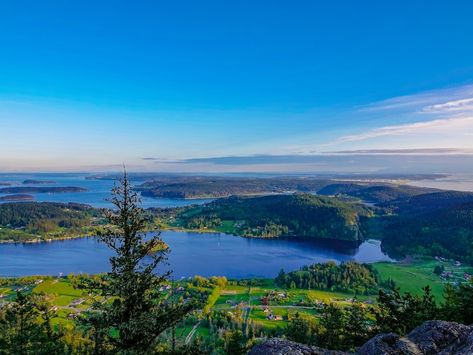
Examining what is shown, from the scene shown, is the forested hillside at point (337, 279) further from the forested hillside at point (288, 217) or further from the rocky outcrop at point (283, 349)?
the rocky outcrop at point (283, 349)

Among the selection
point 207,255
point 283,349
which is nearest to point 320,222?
point 207,255

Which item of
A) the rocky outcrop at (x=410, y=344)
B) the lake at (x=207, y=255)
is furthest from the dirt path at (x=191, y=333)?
the rocky outcrop at (x=410, y=344)

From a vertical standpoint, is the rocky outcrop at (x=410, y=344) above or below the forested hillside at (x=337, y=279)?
above

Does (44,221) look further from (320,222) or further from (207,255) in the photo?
(320,222)

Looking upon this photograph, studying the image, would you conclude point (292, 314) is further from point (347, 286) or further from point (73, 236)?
point (73, 236)

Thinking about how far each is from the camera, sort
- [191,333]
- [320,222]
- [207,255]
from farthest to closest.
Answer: [320,222] → [207,255] → [191,333]

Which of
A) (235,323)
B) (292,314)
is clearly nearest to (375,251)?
(292,314)
